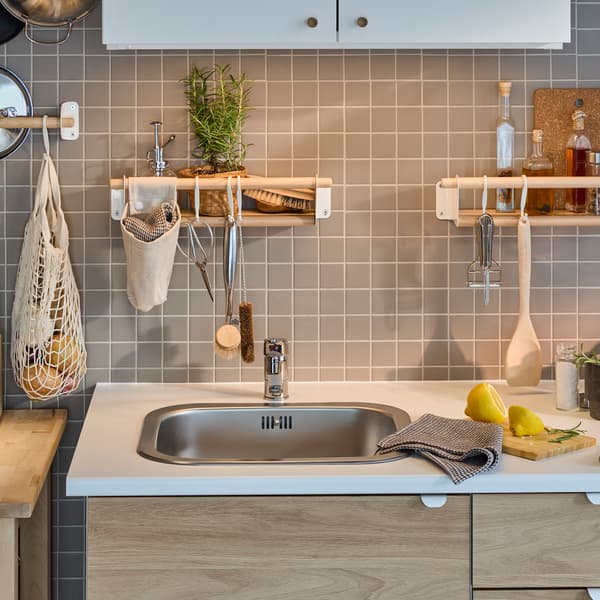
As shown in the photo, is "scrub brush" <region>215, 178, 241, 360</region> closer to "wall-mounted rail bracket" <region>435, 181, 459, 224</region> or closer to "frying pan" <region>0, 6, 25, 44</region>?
"wall-mounted rail bracket" <region>435, 181, 459, 224</region>

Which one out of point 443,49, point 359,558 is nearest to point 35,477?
point 359,558

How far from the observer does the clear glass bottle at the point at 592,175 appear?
208 centimetres

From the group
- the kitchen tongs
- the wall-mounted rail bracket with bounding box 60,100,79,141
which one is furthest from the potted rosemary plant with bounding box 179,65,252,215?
the kitchen tongs

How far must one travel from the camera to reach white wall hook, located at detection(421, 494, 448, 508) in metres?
1.56

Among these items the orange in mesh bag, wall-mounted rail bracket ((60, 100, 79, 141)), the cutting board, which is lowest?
the cutting board

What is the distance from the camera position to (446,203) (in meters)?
2.12

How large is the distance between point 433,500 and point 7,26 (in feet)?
4.70

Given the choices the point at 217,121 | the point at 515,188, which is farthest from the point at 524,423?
the point at 217,121

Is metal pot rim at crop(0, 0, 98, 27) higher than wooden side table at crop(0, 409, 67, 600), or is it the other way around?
metal pot rim at crop(0, 0, 98, 27)

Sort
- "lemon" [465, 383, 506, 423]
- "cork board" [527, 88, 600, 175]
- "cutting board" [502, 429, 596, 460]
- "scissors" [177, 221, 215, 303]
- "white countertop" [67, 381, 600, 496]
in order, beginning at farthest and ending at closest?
"cork board" [527, 88, 600, 175] < "scissors" [177, 221, 215, 303] < "lemon" [465, 383, 506, 423] < "cutting board" [502, 429, 596, 460] < "white countertop" [67, 381, 600, 496]

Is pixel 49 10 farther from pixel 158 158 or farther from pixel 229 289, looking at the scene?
pixel 229 289

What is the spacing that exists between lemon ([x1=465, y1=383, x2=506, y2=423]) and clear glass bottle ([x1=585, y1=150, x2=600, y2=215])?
53cm

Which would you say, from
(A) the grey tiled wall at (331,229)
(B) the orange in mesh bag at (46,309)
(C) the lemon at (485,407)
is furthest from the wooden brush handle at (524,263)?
(B) the orange in mesh bag at (46,309)

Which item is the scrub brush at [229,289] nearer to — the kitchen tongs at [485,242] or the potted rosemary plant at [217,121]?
the potted rosemary plant at [217,121]
